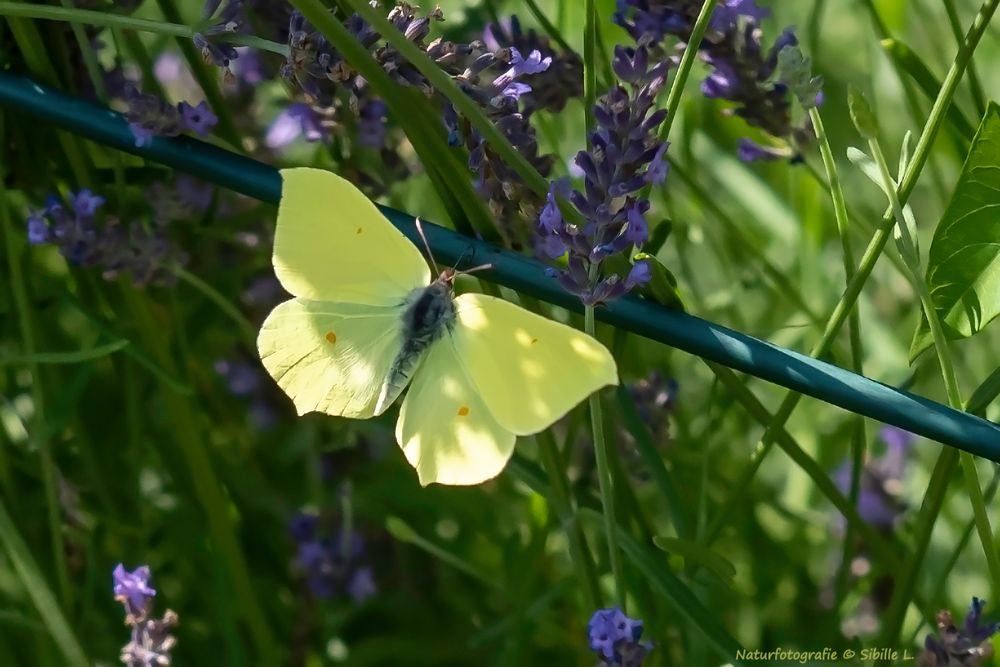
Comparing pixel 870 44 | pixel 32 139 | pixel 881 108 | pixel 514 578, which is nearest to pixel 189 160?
pixel 32 139

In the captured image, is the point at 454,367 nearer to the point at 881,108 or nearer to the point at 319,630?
the point at 319,630

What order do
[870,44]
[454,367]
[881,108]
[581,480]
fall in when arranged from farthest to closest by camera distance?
1. [881,108]
2. [870,44]
3. [581,480]
4. [454,367]

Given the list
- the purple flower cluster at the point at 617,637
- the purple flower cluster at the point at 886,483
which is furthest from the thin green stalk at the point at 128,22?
the purple flower cluster at the point at 886,483

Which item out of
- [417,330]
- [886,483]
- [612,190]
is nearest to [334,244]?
[417,330]

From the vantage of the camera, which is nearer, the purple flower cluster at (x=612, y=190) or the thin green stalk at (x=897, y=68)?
the purple flower cluster at (x=612, y=190)

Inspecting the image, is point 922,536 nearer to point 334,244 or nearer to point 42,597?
point 334,244

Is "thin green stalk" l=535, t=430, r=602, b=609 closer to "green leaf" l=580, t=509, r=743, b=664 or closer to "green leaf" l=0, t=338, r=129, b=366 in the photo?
"green leaf" l=580, t=509, r=743, b=664

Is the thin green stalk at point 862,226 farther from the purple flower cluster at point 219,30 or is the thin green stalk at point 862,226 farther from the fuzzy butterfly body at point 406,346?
the purple flower cluster at point 219,30
